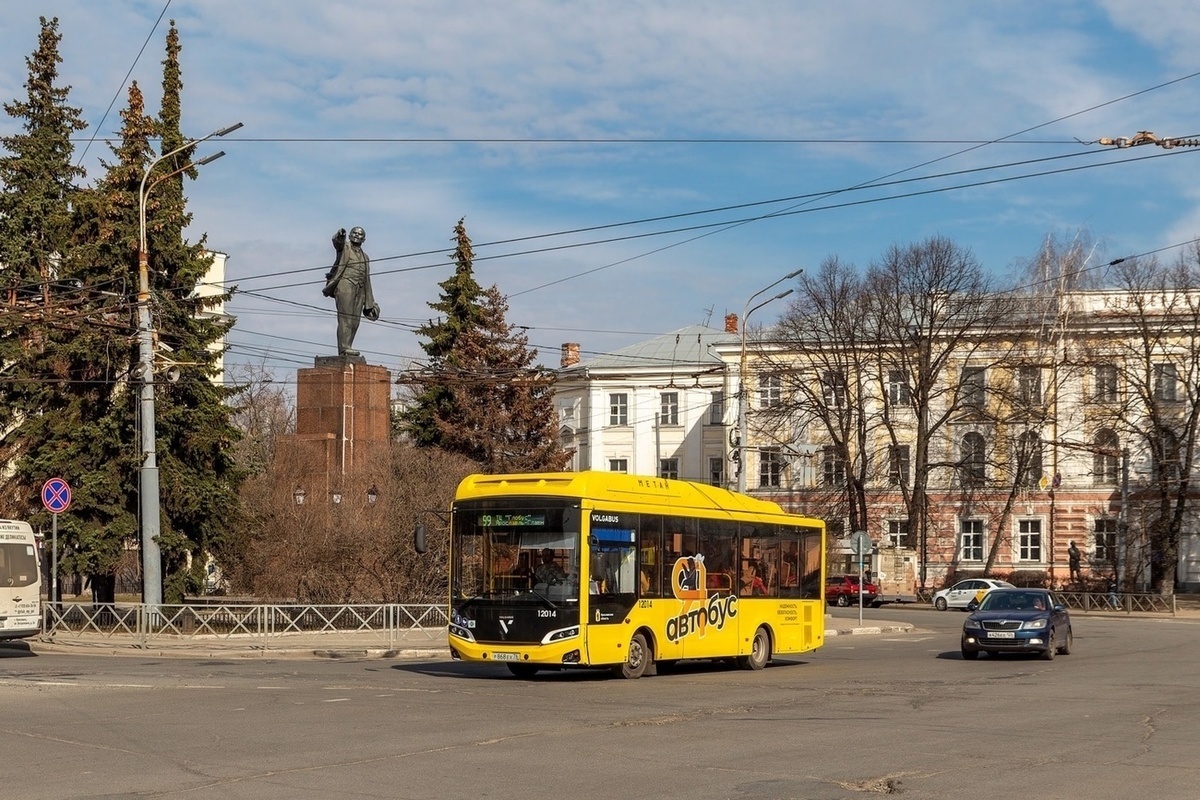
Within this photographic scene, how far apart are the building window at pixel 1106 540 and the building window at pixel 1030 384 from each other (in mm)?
7846

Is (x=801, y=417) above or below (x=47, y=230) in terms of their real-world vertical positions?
below

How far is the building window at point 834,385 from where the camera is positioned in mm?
66250

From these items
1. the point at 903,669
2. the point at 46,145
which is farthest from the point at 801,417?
the point at 903,669

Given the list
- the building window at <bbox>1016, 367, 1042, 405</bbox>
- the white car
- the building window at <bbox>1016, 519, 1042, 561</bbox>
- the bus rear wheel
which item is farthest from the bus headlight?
the building window at <bbox>1016, 519, 1042, 561</bbox>

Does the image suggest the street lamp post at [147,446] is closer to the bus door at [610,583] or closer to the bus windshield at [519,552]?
the bus windshield at [519,552]

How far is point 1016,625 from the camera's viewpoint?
27.2 metres

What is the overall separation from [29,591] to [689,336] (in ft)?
208

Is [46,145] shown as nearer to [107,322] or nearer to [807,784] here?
[107,322]

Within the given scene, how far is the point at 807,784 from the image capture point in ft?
36.7

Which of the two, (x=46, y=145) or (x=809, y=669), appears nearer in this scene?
(x=809, y=669)

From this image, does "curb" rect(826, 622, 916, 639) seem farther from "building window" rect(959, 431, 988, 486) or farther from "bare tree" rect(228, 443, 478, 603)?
"building window" rect(959, 431, 988, 486)

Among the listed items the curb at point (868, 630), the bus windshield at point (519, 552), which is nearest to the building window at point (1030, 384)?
the curb at point (868, 630)

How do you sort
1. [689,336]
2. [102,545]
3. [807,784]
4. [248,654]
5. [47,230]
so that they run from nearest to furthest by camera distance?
[807,784], [248,654], [102,545], [47,230], [689,336]

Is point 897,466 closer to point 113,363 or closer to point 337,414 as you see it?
point 337,414
